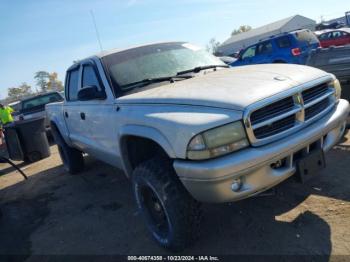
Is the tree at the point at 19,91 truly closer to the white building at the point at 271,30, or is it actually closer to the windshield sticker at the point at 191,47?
the white building at the point at 271,30

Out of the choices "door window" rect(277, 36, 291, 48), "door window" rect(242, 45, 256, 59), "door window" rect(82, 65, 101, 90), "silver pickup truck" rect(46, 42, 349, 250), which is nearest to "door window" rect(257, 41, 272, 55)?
"door window" rect(242, 45, 256, 59)

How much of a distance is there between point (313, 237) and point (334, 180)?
1240mm

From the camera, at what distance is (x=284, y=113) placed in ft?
9.09

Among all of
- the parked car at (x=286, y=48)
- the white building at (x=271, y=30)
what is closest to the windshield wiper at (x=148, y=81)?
the parked car at (x=286, y=48)

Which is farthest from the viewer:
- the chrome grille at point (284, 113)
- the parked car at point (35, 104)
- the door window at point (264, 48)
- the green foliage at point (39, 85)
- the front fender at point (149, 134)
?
the green foliage at point (39, 85)

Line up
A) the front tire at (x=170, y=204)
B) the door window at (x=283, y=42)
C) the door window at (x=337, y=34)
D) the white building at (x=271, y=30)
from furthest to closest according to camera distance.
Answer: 1. the white building at (x=271, y=30)
2. the door window at (x=337, y=34)
3. the door window at (x=283, y=42)
4. the front tire at (x=170, y=204)

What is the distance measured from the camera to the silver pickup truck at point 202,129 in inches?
101

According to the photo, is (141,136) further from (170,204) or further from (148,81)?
(148,81)

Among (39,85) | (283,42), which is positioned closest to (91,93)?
(283,42)

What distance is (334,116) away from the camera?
3156 millimetres

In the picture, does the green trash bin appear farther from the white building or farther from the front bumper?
the white building

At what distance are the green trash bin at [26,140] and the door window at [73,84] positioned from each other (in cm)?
343

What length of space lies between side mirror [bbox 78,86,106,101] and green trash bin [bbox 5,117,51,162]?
519 centimetres

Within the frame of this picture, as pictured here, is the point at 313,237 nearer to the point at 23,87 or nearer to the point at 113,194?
the point at 113,194
